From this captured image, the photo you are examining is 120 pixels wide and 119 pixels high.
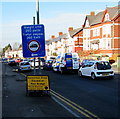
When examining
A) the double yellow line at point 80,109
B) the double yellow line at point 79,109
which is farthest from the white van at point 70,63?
the double yellow line at point 80,109

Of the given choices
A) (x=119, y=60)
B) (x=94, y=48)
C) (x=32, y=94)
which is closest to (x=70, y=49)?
(x=94, y=48)

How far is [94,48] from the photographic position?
2119 inches

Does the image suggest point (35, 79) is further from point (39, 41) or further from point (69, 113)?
point (69, 113)

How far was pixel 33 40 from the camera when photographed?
429 inches

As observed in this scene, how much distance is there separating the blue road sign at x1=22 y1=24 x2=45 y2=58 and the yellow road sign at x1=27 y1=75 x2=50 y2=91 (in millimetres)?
1177

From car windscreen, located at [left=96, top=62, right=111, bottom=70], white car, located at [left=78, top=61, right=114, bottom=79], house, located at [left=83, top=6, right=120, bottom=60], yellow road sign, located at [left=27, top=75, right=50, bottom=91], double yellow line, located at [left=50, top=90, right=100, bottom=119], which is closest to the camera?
double yellow line, located at [left=50, top=90, right=100, bottom=119]

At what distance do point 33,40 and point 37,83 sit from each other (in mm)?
2197

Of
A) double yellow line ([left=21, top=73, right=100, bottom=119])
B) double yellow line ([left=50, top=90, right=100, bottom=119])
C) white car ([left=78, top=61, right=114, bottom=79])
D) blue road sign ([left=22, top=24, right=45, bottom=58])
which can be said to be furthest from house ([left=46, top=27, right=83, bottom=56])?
double yellow line ([left=50, top=90, right=100, bottom=119])

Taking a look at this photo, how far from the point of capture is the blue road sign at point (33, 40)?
10836 mm

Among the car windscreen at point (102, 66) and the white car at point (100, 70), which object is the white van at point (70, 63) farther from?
the car windscreen at point (102, 66)

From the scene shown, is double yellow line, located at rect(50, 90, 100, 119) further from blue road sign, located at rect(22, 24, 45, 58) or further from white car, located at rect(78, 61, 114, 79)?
white car, located at rect(78, 61, 114, 79)

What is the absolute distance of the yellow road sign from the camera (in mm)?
10828

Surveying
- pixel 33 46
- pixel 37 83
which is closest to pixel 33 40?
pixel 33 46

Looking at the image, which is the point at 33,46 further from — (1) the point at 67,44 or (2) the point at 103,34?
(1) the point at 67,44
